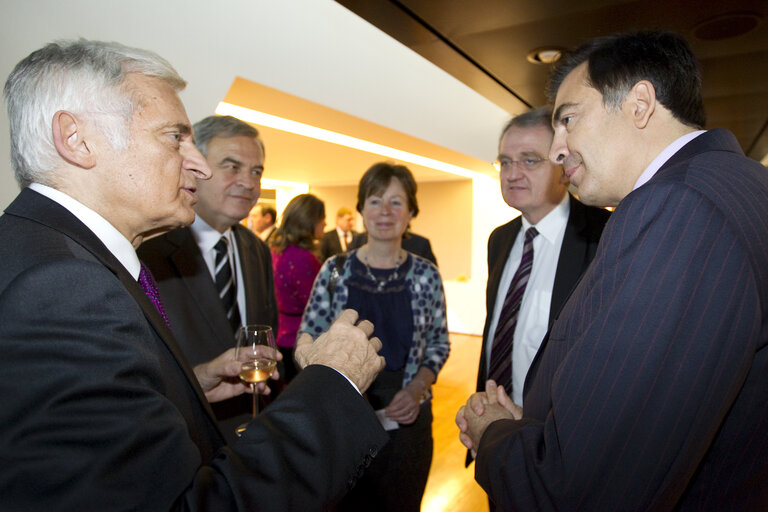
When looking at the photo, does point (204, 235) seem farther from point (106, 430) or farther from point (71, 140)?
point (106, 430)

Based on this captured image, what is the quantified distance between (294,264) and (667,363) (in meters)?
3.30

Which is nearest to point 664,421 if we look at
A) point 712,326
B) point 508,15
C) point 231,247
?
point 712,326

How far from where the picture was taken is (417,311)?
93.0 inches

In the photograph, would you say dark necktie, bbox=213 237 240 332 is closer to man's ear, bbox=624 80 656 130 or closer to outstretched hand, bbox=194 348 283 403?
outstretched hand, bbox=194 348 283 403

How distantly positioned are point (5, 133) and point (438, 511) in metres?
3.24

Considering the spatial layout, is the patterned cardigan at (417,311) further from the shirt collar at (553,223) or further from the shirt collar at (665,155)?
the shirt collar at (665,155)

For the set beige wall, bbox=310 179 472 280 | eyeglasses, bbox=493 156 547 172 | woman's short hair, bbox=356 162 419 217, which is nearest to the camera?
eyeglasses, bbox=493 156 547 172

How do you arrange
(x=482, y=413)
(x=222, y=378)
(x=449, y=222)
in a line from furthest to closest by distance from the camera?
(x=449, y=222), (x=222, y=378), (x=482, y=413)

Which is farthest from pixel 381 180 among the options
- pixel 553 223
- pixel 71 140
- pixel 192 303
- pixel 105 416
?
pixel 105 416

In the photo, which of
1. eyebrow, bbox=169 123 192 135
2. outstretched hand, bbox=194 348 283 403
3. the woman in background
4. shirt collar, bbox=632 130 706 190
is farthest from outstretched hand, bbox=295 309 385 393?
the woman in background

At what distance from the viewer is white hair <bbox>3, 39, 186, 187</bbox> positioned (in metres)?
0.97

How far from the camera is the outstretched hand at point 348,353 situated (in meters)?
1.00

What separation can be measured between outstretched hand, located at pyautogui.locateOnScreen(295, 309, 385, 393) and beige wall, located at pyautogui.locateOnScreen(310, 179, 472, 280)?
31.1 ft

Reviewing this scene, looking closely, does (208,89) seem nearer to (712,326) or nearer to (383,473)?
(383,473)
